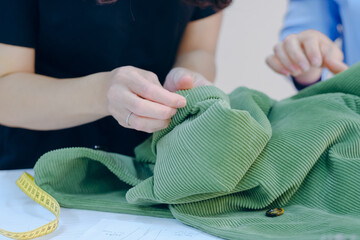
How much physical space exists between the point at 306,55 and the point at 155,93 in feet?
1.64

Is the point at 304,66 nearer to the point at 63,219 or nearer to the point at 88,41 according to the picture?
the point at 88,41

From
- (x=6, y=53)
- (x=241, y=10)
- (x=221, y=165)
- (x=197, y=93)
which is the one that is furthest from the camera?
(x=241, y=10)

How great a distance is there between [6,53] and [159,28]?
0.34m

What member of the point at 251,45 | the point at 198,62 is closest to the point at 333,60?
the point at 198,62

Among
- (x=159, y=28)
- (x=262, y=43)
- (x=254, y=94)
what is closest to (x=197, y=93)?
(x=254, y=94)

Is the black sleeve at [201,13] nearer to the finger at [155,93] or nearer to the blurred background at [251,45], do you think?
the finger at [155,93]

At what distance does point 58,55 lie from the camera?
914mm

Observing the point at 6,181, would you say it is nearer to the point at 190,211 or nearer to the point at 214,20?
the point at 190,211

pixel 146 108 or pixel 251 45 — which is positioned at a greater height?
Result: pixel 146 108

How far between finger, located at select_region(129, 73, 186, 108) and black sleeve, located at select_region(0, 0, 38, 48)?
0.98 ft

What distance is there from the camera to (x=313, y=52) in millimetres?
952

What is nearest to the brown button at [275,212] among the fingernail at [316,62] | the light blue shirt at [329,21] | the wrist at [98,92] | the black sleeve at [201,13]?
A: the wrist at [98,92]

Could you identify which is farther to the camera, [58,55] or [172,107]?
[58,55]

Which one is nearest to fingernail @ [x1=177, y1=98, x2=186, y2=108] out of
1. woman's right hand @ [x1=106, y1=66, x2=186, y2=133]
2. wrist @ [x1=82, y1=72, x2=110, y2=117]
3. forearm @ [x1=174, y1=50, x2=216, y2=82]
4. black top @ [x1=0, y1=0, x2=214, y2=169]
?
woman's right hand @ [x1=106, y1=66, x2=186, y2=133]
